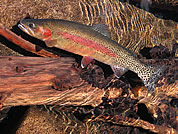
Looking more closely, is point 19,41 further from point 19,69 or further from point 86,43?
point 86,43

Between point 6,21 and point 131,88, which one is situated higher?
point 6,21

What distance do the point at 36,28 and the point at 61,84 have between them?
1.13 m

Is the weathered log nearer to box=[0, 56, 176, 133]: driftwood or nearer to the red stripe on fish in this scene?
box=[0, 56, 176, 133]: driftwood

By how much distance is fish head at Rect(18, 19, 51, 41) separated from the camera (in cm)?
285

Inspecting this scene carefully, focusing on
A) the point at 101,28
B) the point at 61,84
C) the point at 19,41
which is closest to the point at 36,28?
the point at 19,41

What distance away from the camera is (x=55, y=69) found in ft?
9.91

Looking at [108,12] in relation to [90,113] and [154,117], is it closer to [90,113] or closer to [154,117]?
[90,113]

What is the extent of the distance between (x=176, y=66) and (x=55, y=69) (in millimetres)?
3424

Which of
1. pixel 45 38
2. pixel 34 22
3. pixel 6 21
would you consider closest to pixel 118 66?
pixel 45 38

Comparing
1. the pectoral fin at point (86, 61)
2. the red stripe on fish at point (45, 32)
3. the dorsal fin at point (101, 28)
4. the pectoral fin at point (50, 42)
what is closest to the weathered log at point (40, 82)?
the pectoral fin at point (86, 61)

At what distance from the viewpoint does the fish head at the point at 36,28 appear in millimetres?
2850

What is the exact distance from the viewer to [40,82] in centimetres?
281

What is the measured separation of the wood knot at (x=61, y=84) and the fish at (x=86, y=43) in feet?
1.83

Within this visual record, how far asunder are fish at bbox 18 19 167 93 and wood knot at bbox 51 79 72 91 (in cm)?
56
